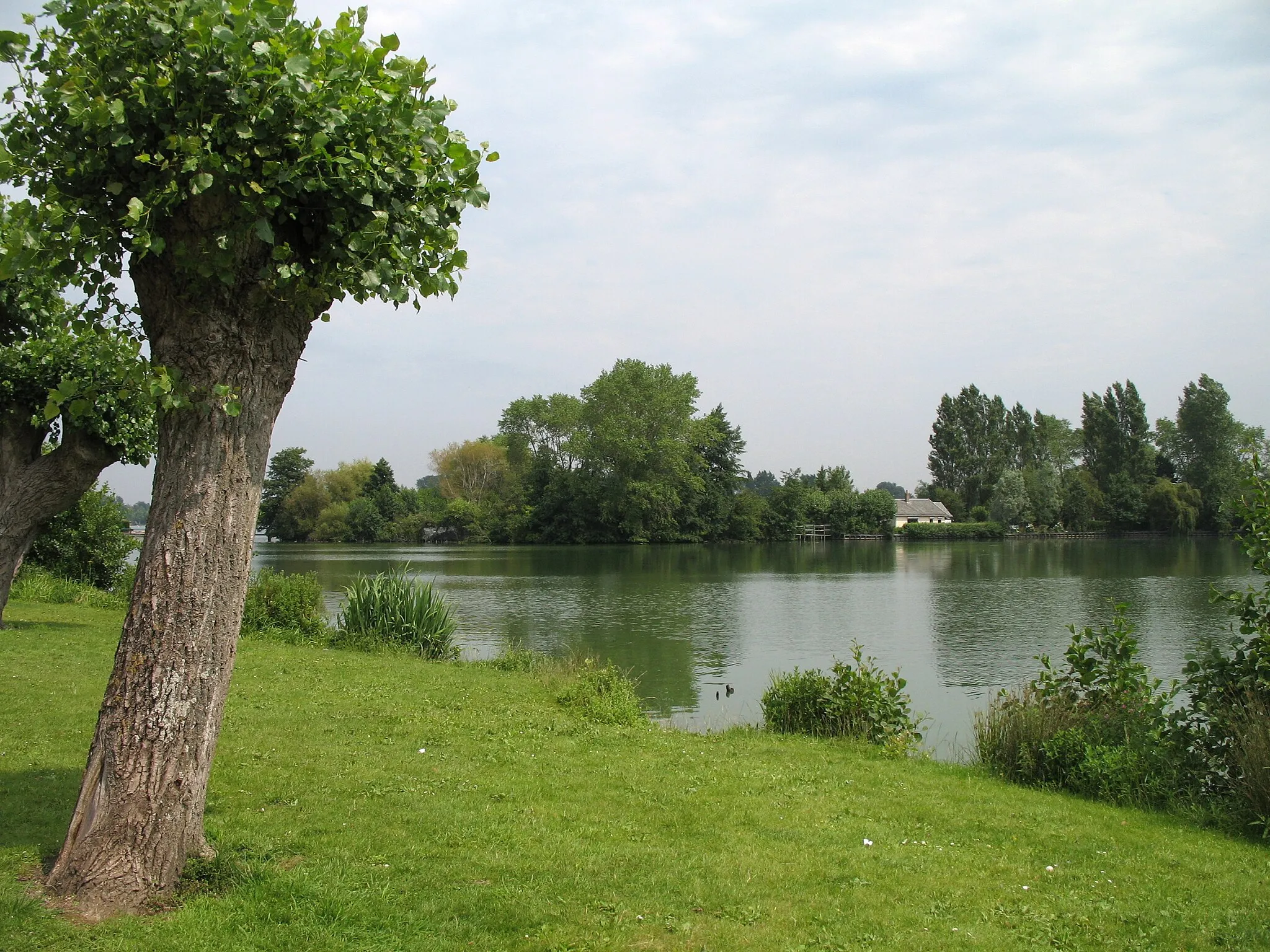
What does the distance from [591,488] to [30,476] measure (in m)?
61.6

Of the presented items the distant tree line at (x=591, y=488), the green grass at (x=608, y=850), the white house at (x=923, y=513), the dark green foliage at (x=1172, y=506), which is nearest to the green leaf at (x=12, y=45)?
the green grass at (x=608, y=850)

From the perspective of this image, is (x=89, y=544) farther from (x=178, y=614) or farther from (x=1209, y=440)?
(x=1209, y=440)

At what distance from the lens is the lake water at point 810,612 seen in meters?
15.5

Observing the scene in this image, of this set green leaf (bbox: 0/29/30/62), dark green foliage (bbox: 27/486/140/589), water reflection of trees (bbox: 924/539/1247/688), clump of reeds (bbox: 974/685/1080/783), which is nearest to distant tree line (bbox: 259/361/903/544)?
water reflection of trees (bbox: 924/539/1247/688)

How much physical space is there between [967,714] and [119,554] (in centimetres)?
2129

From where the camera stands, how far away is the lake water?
50.9 feet

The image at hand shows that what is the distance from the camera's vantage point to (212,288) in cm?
413

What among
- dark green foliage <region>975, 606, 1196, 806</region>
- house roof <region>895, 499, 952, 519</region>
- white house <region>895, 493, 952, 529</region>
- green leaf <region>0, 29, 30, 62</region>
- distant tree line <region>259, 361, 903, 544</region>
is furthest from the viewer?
house roof <region>895, 499, 952, 519</region>

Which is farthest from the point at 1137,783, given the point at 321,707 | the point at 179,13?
the point at 179,13

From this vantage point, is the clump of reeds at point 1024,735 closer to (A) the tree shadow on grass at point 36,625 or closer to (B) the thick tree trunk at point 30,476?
(B) the thick tree trunk at point 30,476

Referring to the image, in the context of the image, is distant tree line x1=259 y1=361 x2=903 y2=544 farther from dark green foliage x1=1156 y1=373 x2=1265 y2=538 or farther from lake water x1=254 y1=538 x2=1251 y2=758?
dark green foliage x1=1156 y1=373 x2=1265 y2=538

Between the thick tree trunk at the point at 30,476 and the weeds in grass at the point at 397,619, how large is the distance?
549 cm

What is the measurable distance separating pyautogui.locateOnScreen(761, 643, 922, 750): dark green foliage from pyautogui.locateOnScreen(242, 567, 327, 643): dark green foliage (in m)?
9.40

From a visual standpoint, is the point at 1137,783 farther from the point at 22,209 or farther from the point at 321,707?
the point at 22,209
